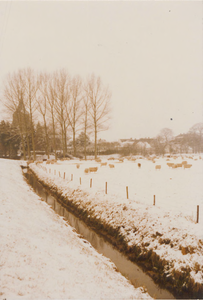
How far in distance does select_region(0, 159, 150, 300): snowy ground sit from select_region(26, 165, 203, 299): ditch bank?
1.14 metres

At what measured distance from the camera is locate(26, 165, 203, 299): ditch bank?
596 centimetres

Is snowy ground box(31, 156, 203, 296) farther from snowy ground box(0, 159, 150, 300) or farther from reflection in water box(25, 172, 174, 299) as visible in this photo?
snowy ground box(0, 159, 150, 300)

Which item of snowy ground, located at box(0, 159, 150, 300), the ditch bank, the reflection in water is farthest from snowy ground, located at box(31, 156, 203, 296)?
snowy ground, located at box(0, 159, 150, 300)

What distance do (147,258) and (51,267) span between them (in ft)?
12.6

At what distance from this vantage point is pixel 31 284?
484 cm

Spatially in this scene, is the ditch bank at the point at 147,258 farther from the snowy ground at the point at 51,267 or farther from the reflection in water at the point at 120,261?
the snowy ground at the point at 51,267

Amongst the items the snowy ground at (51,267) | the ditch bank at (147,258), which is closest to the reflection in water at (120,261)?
the ditch bank at (147,258)

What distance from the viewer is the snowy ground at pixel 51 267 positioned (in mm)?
4754

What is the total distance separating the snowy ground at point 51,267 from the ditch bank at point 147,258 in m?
1.14

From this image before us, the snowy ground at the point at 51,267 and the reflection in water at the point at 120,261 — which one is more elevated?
the snowy ground at the point at 51,267

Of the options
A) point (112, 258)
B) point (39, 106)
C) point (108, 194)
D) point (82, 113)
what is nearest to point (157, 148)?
point (82, 113)

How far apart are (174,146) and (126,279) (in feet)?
257

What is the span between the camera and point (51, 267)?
19.3 ft

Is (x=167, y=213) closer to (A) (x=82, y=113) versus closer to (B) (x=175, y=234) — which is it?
(B) (x=175, y=234)
